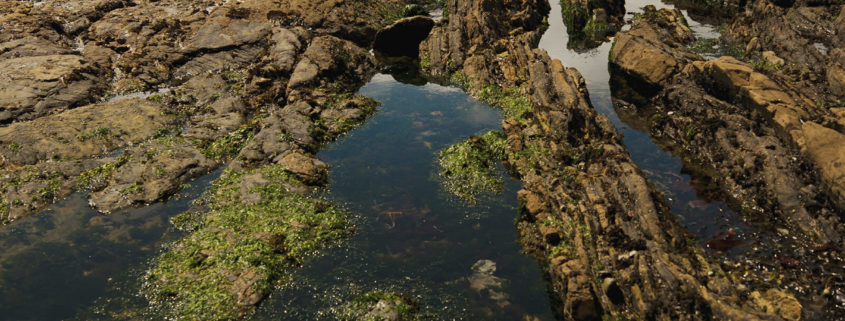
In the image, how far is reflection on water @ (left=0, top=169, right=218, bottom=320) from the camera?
20516 millimetres

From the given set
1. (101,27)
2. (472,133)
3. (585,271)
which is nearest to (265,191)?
(472,133)

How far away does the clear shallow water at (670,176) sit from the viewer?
22344mm

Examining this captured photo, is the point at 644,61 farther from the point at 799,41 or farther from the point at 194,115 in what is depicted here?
the point at 194,115

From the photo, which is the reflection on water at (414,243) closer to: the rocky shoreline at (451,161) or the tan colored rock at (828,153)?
the rocky shoreline at (451,161)

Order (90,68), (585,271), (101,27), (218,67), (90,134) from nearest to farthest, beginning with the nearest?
(585,271), (90,134), (90,68), (218,67), (101,27)

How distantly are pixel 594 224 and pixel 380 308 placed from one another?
10629 mm

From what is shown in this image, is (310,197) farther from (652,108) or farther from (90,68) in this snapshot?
(90,68)

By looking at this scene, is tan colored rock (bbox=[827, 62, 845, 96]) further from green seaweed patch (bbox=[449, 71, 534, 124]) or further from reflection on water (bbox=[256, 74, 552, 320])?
reflection on water (bbox=[256, 74, 552, 320])

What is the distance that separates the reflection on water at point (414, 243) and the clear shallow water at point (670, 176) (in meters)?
8.99

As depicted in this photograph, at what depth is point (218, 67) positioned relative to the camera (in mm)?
44906

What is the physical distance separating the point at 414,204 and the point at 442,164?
15.8ft

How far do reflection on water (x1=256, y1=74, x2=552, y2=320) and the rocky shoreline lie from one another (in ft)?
3.90

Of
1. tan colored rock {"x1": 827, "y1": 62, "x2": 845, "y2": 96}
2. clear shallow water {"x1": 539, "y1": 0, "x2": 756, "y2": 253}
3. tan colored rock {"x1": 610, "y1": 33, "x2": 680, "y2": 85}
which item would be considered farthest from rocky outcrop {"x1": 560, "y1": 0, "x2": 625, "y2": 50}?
tan colored rock {"x1": 827, "y1": 62, "x2": 845, "y2": 96}

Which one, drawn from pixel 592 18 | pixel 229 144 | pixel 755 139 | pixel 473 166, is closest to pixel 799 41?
pixel 755 139
